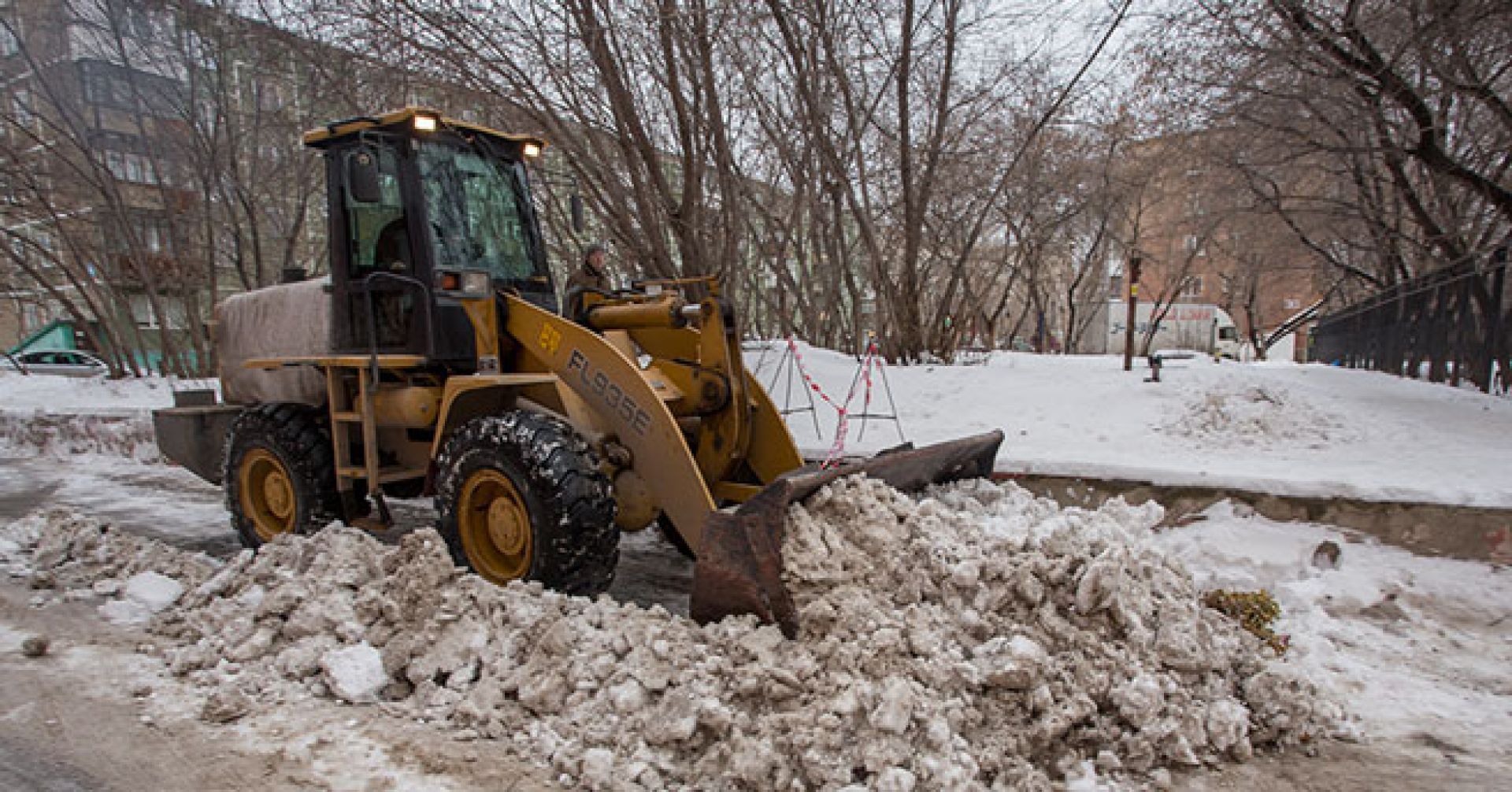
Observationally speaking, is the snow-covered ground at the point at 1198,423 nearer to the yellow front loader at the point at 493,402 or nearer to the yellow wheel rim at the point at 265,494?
the yellow front loader at the point at 493,402

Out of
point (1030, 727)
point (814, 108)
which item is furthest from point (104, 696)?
point (814, 108)

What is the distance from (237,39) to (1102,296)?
1408 inches

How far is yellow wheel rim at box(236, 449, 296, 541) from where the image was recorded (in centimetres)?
555

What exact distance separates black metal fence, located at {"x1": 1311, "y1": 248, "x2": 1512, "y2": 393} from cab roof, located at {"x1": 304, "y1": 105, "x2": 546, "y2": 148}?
9.58 meters

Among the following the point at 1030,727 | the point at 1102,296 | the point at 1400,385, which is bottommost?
the point at 1030,727

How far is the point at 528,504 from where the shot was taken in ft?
13.2

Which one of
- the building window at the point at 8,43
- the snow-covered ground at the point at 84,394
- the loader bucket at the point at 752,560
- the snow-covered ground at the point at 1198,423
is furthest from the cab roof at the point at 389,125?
the building window at the point at 8,43

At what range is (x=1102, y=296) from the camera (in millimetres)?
37500

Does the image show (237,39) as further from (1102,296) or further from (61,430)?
(1102,296)

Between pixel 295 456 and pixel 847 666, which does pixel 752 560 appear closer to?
pixel 847 666

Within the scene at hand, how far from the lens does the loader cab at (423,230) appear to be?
486cm

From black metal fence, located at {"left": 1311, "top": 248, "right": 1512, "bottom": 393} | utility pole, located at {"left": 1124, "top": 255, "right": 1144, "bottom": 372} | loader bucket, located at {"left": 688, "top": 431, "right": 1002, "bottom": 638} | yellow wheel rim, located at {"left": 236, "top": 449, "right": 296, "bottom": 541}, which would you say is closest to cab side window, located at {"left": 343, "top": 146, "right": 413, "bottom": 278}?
yellow wheel rim, located at {"left": 236, "top": 449, "right": 296, "bottom": 541}

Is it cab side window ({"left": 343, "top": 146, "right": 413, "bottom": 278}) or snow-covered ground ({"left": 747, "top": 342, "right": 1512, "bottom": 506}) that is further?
snow-covered ground ({"left": 747, "top": 342, "right": 1512, "bottom": 506})

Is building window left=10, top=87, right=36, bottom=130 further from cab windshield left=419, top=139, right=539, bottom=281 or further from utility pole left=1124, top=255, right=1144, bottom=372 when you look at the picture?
utility pole left=1124, top=255, right=1144, bottom=372
